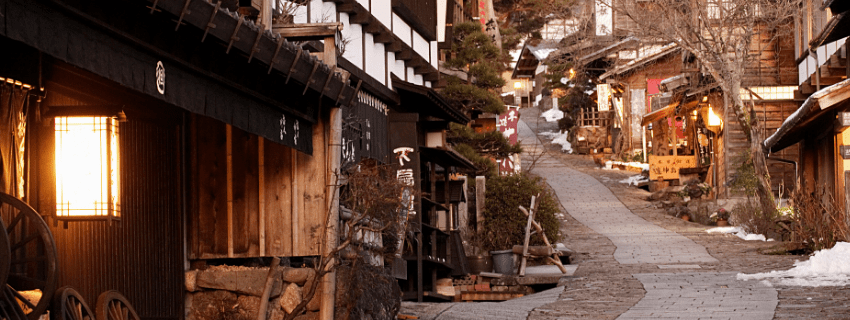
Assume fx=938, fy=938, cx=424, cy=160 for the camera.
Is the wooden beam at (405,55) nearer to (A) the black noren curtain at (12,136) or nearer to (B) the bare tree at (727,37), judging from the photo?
(A) the black noren curtain at (12,136)

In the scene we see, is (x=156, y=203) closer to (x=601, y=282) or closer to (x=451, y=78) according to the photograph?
(x=601, y=282)

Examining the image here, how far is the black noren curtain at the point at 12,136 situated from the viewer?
25.1ft

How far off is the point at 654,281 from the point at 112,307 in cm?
1218

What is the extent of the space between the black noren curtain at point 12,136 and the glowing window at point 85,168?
306 millimetres

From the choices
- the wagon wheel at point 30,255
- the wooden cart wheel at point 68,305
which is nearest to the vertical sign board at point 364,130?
the wagon wheel at point 30,255

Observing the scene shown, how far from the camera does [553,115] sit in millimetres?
75625

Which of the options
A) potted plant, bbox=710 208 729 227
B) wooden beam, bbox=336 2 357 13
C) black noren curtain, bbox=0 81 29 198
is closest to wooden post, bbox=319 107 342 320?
black noren curtain, bbox=0 81 29 198

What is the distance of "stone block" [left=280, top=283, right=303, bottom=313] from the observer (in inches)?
368

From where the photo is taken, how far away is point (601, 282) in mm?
18172

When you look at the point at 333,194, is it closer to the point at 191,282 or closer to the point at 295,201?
the point at 295,201

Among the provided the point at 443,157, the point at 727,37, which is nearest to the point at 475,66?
the point at 727,37

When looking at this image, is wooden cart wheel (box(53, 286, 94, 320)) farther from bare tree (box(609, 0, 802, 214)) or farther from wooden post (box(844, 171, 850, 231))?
bare tree (box(609, 0, 802, 214))

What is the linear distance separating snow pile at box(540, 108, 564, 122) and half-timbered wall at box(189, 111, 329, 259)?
65.6m

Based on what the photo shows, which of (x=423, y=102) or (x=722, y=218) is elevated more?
(x=423, y=102)
